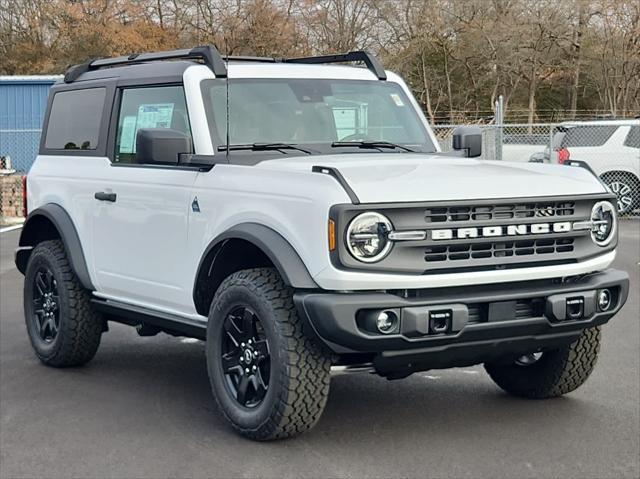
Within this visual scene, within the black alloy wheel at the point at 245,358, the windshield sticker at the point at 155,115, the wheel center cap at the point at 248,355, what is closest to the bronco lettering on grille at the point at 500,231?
the black alloy wheel at the point at 245,358

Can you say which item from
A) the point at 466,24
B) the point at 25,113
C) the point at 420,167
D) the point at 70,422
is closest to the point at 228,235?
the point at 420,167

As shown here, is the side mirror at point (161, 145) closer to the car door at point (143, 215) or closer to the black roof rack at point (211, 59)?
the car door at point (143, 215)

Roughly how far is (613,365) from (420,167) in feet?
8.65

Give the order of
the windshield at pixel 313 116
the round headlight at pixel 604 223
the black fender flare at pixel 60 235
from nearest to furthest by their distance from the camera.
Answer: the round headlight at pixel 604 223, the windshield at pixel 313 116, the black fender flare at pixel 60 235

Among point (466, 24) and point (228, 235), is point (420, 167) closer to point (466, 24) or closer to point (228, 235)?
point (228, 235)

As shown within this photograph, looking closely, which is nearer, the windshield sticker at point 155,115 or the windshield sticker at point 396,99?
the windshield sticker at point 155,115

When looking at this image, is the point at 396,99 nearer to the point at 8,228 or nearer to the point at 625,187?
the point at 8,228

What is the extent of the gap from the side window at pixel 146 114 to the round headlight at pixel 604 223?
2345 mm

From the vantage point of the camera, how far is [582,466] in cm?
506

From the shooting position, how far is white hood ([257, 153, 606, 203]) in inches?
197

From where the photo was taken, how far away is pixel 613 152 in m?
19.2

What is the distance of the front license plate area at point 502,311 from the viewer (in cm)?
510

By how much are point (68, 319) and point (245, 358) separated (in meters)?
1.95

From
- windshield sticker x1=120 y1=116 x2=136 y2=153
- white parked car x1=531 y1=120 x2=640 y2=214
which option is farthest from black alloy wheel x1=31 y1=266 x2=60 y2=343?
white parked car x1=531 y1=120 x2=640 y2=214
